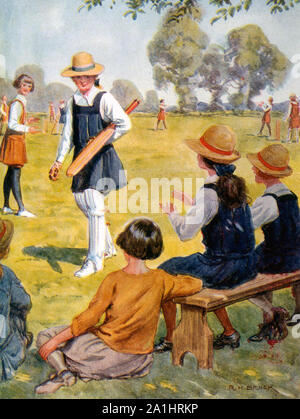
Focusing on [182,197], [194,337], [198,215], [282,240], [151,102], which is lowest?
[194,337]

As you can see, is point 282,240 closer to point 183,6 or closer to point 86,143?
point 86,143

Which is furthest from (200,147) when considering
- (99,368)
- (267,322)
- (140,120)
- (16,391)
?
(16,391)

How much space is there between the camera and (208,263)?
6.57 metres

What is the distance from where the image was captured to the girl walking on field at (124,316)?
248 inches

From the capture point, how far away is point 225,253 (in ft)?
21.4

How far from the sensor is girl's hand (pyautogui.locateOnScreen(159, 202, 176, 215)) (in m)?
6.58

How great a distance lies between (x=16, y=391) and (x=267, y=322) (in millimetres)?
2478

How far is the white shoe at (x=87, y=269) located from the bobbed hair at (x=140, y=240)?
1.83 feet

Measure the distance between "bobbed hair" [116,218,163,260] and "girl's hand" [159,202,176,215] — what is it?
1.01 ft

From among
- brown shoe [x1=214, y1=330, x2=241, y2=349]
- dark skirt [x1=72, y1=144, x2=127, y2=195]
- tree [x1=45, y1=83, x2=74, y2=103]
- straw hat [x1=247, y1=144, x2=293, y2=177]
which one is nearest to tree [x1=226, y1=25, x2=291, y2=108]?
straw hat [x1=247, y1=144, x2=293, y2=177]

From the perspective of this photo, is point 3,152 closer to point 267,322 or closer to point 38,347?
point 38,347

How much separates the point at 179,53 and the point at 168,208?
1.61 metres

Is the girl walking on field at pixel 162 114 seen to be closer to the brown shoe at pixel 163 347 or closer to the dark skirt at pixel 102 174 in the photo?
the dark skirt at pixel 102 174
